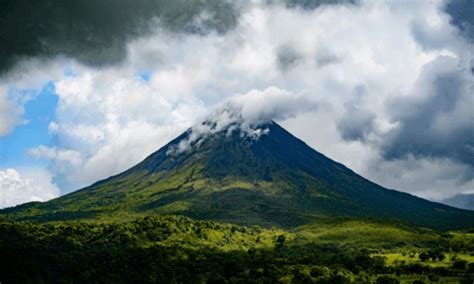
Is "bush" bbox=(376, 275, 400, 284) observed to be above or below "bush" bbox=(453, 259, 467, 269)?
below

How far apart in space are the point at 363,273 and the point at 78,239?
8496 centimetres

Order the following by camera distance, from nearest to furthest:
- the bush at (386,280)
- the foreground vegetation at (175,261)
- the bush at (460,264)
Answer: the bush at (386,280) < the bush at (460,264) < the foreground vegetation at (175,261)

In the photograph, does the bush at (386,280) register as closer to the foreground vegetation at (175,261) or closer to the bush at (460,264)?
the foreground vegetation at (175,261)

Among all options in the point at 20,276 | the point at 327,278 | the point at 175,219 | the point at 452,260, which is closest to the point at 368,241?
the point at 175,219

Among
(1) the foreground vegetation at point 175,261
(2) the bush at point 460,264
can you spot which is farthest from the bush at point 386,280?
(2) the bush at point 460,264

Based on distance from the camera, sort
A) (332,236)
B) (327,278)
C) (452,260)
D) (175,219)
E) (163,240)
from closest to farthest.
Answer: (327,278) < (452,260) < (163,240) < (175,219) < (332,236)

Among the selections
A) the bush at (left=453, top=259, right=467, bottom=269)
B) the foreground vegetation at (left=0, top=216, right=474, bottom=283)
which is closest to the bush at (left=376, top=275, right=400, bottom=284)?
the foreground vegetation at (left=0, top=216, right=474, bottom=283)

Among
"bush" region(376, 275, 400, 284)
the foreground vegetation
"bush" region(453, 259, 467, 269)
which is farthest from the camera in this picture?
the foreground vegetation

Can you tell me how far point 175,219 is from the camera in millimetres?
177625

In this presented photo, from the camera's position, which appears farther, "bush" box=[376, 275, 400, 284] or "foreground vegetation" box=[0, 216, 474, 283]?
"foreground vegetation" box=[0, 216, 474, 283]

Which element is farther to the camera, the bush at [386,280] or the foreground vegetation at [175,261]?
the foreground vegetation at [175,261]

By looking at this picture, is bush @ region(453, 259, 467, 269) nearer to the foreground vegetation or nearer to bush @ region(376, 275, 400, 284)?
the foreground vegetation

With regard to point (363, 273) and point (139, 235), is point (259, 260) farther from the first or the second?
point (139, 235)

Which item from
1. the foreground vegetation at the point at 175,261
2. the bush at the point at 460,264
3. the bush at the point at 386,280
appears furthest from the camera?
the foreground vegetation at the point at 175,261
